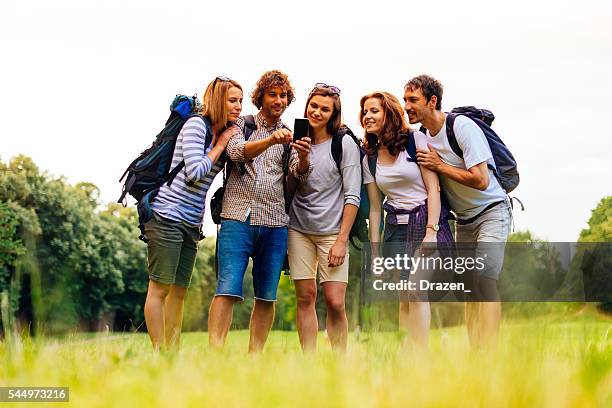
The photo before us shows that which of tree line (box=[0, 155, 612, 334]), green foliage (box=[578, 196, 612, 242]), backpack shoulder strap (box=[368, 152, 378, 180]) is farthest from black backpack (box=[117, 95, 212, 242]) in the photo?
green foliage (box=[578, 196, 612, 242])

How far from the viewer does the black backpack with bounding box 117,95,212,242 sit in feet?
21.8

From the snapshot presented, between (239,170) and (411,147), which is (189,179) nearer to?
(239,170)

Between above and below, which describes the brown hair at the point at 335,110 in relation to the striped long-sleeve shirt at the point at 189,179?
above

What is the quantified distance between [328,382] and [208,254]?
56.4 meters

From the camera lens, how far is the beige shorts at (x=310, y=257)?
6898 mm

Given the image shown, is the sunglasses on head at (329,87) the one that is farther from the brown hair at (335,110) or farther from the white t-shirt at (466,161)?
the white t-shirt at (466,161)

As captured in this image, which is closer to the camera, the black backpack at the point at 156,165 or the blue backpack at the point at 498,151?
the black backpack at the point at 156,165

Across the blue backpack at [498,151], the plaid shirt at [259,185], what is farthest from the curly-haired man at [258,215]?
the blue backpack at [498,151]

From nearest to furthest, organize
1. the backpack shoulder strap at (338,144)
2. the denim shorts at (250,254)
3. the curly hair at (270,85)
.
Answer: the denim shorts at (250,254), the curly hair at (270,85), the backpack shoulder strap at (338,144)

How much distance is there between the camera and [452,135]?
6.49 metres

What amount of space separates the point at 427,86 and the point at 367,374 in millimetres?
3531

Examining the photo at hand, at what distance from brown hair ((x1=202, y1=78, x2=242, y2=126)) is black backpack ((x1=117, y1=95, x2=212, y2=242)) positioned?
0.29 ft

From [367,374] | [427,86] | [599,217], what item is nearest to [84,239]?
[599,217]

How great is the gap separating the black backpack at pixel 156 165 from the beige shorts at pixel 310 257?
1133mm
